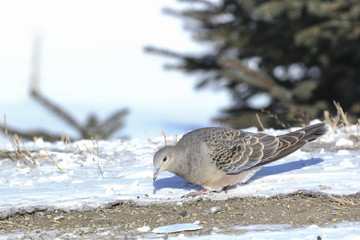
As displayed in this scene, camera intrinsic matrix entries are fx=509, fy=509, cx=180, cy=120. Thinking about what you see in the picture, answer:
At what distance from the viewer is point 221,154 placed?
436 centimetres

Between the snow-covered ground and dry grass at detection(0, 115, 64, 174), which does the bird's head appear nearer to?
the snow-covered ground

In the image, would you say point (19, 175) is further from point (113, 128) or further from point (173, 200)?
point (113, 128)

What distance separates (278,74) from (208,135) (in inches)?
265

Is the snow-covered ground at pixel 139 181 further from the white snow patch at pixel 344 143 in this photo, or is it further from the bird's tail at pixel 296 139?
the bird's tail at pixel 296 139

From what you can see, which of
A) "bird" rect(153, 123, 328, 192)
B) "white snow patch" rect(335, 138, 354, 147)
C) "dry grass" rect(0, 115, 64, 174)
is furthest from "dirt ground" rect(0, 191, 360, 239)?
"white snow patch" rect(335, 138, 354, 147)

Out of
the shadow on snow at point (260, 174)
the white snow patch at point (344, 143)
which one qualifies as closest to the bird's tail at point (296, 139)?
the shadow on snow at point (260, 174)

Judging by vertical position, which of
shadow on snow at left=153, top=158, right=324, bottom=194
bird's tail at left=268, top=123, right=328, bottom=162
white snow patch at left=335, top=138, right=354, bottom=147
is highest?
bird's tail at left=268, top=123, right=328, bottom=162

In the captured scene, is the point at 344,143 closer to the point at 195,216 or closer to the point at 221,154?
the point at 221,154

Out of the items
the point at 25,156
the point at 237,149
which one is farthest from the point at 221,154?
the point at 25,156

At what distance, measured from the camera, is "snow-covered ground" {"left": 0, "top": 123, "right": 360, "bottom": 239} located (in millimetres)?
4215

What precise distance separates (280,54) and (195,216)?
6.75 metres

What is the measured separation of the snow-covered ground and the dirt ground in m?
0.10

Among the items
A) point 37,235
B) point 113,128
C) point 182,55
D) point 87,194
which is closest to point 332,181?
point 87,194

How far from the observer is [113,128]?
331 inches
